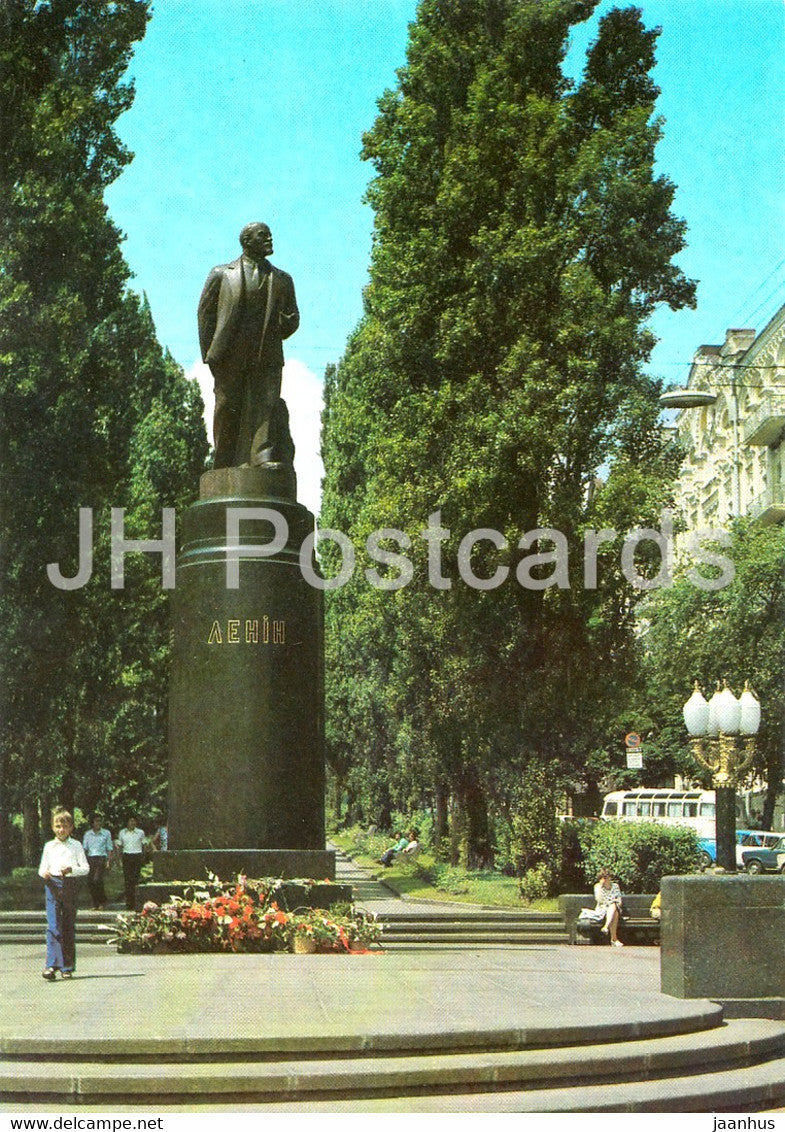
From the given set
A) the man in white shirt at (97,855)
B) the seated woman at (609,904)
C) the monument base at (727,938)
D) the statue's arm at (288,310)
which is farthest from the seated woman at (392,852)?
the monument base at (727,938)

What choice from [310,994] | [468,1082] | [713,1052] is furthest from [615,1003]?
[468,1082]

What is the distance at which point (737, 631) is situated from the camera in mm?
44031

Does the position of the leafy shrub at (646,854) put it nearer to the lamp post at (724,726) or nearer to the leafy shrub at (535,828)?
the leafy shrub at (535,828)

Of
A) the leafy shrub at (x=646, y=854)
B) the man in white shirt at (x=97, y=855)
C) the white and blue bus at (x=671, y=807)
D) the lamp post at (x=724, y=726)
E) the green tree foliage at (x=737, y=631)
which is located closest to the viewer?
the lamp post at (x=724, y=726)

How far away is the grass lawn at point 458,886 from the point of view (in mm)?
27062

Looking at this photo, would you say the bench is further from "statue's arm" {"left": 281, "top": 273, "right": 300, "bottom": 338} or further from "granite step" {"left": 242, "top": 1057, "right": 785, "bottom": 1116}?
"granite step" {"left": 242, "top": 1057, "right": 785, "bottom": 1116}

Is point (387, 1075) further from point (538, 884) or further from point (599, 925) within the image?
point (538, 884)

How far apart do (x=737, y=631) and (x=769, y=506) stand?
360 inches

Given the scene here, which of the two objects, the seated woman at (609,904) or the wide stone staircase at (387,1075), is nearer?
the wide stone staircase at (387,1075)

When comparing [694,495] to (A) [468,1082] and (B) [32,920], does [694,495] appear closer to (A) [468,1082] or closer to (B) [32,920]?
(B) [32,920]

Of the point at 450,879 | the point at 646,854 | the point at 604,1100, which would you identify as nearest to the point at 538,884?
the point at 646,854

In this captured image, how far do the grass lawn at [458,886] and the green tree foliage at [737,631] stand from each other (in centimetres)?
884

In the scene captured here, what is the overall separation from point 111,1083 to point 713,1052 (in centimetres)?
399

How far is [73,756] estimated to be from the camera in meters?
37.8
